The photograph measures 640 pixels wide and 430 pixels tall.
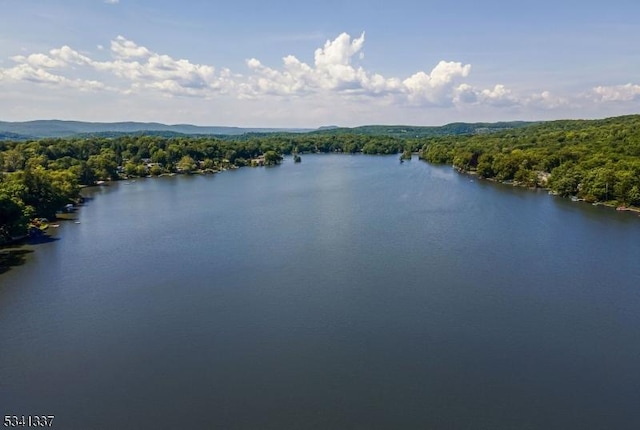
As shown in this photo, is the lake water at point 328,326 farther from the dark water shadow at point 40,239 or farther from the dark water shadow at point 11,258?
the dark water shadow at point 40,239

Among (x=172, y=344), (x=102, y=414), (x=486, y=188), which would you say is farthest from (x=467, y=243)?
(x=486, y=188)

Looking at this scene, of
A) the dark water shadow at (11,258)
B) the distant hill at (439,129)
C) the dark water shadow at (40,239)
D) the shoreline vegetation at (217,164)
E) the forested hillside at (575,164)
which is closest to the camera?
the dark water shadow at (11,258)

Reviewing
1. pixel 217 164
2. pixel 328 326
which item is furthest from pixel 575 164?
pixel 217 164

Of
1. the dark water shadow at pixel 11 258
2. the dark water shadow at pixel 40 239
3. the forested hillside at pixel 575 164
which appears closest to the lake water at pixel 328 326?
the dark water shadow at pixel 11 258

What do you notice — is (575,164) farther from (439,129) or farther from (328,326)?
(439,129)

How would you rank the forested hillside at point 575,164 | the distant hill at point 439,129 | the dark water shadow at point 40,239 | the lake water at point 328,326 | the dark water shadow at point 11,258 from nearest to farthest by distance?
the lake water at point 328,326 → the dark water shadow at point 11,258 → the dark water shadow at point 40,239 → the forested hillside at point 575,164 → the distant hill at point 439,129

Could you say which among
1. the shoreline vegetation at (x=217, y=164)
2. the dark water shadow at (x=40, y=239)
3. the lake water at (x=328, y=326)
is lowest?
the lake water at (x=328, y=326)

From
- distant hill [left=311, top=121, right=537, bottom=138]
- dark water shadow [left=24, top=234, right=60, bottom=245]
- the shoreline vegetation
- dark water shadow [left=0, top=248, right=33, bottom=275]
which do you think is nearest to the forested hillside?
the shoreline vegetation
